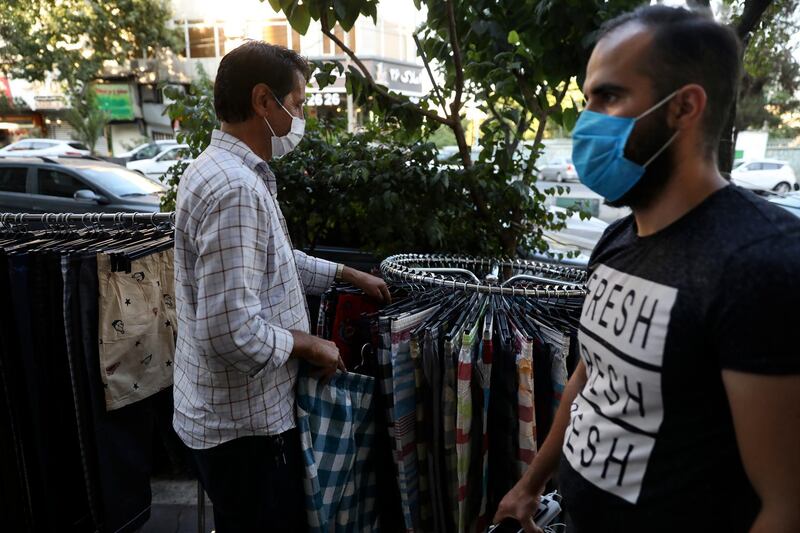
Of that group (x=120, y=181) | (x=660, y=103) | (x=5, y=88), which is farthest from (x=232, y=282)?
(x=5, y=88)

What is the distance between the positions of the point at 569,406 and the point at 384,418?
0.83m

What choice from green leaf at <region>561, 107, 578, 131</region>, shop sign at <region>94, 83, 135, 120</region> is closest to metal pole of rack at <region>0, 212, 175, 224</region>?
green leaf at <region>561, 107, 578, 131</region>

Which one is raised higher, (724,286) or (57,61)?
(57,61)

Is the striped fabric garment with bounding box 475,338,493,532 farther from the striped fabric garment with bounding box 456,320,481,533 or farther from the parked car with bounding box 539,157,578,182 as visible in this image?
the parked car with bounding box 539,157,578,182

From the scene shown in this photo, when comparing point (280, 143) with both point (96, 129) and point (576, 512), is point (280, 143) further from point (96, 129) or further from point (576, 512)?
point (96, 129)

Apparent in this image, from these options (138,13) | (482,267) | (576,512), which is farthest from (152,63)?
(576,512)

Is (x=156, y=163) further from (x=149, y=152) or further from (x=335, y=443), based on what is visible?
(x=335, y=443)

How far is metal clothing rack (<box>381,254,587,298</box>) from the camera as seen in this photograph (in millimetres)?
2088

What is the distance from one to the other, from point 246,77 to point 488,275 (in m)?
1.44

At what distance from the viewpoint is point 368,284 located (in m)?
2.28

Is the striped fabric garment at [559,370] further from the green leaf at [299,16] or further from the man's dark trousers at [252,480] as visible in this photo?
the green leaf at [299,16]

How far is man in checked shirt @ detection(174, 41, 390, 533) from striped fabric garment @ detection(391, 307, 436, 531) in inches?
13.5

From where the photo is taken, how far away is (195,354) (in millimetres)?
1685

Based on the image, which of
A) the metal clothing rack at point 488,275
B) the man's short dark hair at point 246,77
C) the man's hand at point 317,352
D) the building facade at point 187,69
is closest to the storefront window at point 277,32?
the building facade at point 187,69
